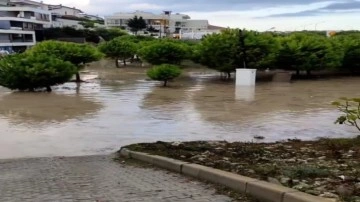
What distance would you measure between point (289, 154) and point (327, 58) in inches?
737

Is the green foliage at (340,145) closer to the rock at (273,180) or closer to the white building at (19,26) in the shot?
the rock at (273,180)

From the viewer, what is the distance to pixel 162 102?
50.3ft

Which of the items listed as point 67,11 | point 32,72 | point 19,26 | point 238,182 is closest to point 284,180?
point 238,182

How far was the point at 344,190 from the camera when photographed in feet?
13.0

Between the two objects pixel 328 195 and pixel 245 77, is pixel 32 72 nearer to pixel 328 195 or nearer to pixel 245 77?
pixel 245 77

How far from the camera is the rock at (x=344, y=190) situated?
386 centimetres

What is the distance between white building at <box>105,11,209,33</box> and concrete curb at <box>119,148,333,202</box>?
92924mm

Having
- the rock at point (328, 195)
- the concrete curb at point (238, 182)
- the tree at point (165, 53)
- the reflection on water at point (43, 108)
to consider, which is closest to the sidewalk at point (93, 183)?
the concrete curb at point (238, 182)

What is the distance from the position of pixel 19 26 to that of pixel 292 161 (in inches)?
2573

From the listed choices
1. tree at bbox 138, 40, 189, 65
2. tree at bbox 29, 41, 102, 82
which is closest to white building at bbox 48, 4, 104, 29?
tree at bbox 138, 40, 189, 65

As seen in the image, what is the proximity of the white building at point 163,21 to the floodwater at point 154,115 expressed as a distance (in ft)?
264

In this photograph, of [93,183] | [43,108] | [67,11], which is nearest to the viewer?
[93,183]

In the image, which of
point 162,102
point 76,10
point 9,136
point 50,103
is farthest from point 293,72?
point 76,10

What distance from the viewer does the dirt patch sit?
166 inches
